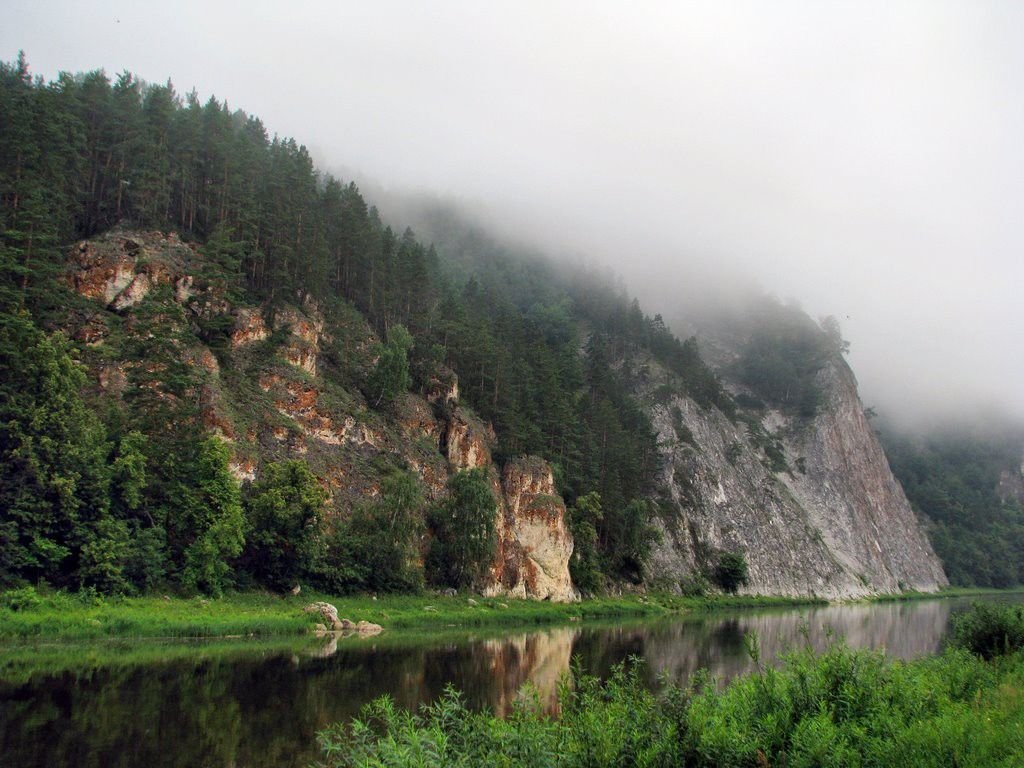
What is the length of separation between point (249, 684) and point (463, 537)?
39.2m

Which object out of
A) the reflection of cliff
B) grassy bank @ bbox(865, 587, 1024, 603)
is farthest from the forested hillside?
grassy bank @ bbox(865, 587, 1024, 603)

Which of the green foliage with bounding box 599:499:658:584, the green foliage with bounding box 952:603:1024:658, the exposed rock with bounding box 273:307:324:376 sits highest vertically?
the exposed rock with bounding box 273:307:324:376

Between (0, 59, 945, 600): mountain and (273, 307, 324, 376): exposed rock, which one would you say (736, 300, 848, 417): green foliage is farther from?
(273, 307, 324, 376): exposed rock

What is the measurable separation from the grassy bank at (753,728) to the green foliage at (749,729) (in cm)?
3

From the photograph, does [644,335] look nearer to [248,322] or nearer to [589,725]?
[248,322]

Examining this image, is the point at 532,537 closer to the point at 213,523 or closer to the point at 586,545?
the point at 586,545

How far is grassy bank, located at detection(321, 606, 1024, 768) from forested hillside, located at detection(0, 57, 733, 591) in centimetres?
3728

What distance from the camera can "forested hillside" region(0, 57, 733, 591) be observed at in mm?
45188

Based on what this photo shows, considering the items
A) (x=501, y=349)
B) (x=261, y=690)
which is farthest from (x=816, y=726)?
(x=501, y=349)

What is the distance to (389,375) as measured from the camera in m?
74.2

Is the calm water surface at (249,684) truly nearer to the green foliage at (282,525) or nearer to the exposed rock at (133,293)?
the green foliage at (282,525)

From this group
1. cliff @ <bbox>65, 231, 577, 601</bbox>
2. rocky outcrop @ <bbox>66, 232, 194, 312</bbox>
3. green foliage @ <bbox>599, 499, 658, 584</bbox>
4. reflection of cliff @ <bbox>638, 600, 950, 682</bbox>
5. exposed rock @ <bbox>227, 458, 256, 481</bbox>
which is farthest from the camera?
green foliage @ <bbox>599, 499, 658, 584</bbox>

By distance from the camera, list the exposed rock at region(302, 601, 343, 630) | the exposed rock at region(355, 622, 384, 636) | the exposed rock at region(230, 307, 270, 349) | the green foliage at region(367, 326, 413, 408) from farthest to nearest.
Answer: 1. the green foliage at region(367, 326, 413, 408)
2. the exposed rock at region(230, 307, 270, 349)
3. the exposed rock at region(355, 622, 384, 636)
4. the exposed rock at region(302, 601, 343, 630)

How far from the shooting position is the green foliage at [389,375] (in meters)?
74.0
